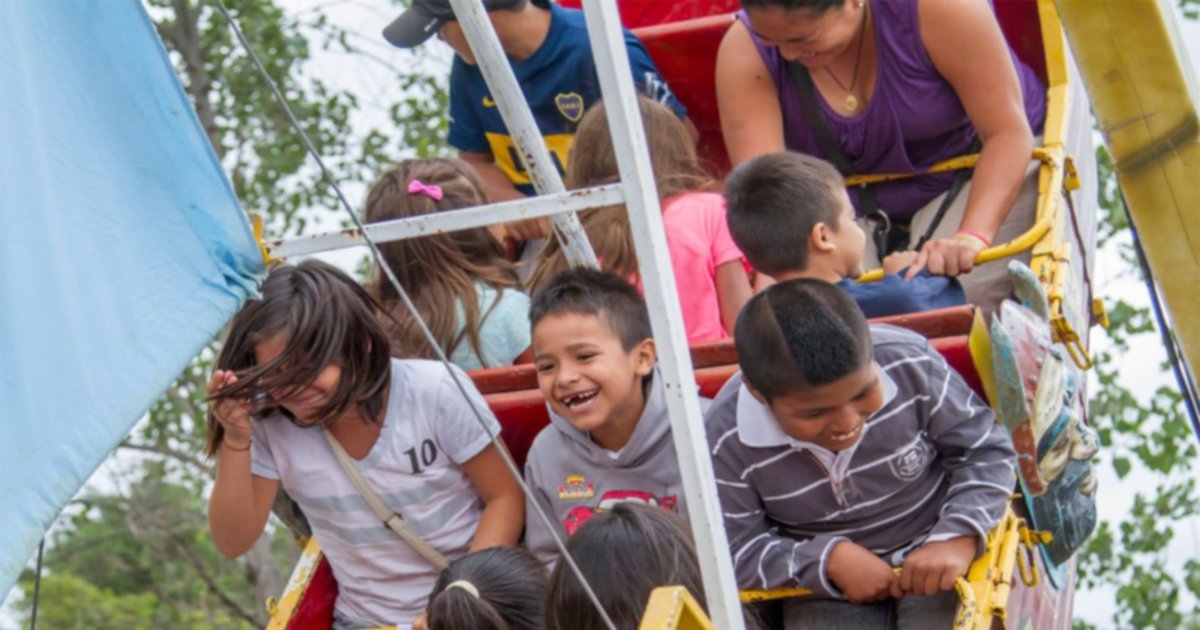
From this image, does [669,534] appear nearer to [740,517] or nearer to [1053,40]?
[740,517]


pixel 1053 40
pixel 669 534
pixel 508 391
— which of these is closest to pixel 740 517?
pixel 669 534

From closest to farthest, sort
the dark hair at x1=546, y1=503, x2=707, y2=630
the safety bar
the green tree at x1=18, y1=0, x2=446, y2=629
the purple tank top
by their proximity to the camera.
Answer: the dark hair at x1=546, y1=503, x2=707, y2=630
the safety bar
the purple tank top
the green tree at x1=18, y1=0, x2=446, y2=629

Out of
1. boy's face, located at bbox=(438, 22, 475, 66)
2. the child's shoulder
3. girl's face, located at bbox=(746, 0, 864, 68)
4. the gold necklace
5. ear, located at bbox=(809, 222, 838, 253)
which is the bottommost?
the child's shoulder

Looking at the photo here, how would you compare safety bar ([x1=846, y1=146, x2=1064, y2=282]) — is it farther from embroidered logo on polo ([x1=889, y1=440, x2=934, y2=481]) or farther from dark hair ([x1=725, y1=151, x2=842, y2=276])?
embroidered logo on polo ([x1=889, y1=440, x2=934, y2=481])

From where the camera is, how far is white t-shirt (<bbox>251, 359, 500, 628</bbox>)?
12.1 ft

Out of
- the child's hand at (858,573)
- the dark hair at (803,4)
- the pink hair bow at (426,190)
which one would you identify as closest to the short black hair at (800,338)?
the child's hand at (858,573)

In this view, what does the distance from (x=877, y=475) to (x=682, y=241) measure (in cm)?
109

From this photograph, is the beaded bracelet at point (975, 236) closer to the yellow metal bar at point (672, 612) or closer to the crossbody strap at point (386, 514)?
the crossbody strap at point (386, 514)

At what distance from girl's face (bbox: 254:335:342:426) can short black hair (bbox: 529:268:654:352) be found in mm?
401

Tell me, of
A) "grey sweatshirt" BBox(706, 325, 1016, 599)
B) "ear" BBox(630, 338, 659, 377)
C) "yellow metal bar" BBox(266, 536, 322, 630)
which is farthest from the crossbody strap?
"grey sweatshirt" BBox(706, 325, 1016, 599)

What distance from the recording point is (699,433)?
2479mm

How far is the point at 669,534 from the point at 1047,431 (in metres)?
1.04

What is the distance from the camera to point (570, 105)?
5.02 metres

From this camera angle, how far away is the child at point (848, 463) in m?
3.06
